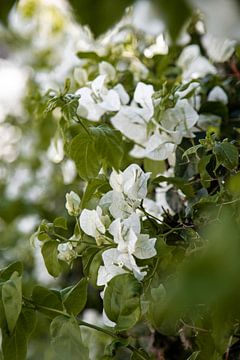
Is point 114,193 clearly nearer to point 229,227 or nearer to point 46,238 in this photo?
point 46,238

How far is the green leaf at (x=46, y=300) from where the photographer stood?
580mm

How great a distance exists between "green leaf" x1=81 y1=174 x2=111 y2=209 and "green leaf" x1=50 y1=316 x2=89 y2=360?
132 millimetres

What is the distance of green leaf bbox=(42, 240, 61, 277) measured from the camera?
624mm

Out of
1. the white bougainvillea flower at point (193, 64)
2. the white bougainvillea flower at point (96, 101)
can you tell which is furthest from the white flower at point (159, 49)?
the white bougainvillea flower at point (96, 101)

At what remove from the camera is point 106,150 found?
0.62m

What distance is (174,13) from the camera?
0.79 ft

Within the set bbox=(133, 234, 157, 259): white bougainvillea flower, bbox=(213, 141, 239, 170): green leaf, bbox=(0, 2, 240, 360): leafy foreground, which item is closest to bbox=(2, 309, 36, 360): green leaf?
bbox=(0, 2, 240, 360): leafy foreground

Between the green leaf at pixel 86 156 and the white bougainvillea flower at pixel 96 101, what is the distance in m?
0.09

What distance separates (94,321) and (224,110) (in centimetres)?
57

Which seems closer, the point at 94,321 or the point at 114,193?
the point at 114,193

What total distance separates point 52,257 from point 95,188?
8 cm

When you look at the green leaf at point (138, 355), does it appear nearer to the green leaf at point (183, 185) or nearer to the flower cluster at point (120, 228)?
the flower cluster at point (120, 228)

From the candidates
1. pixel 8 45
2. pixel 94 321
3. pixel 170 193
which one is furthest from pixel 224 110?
pixel 8 45

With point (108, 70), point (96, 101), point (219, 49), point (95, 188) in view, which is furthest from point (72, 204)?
point (219, 49)
